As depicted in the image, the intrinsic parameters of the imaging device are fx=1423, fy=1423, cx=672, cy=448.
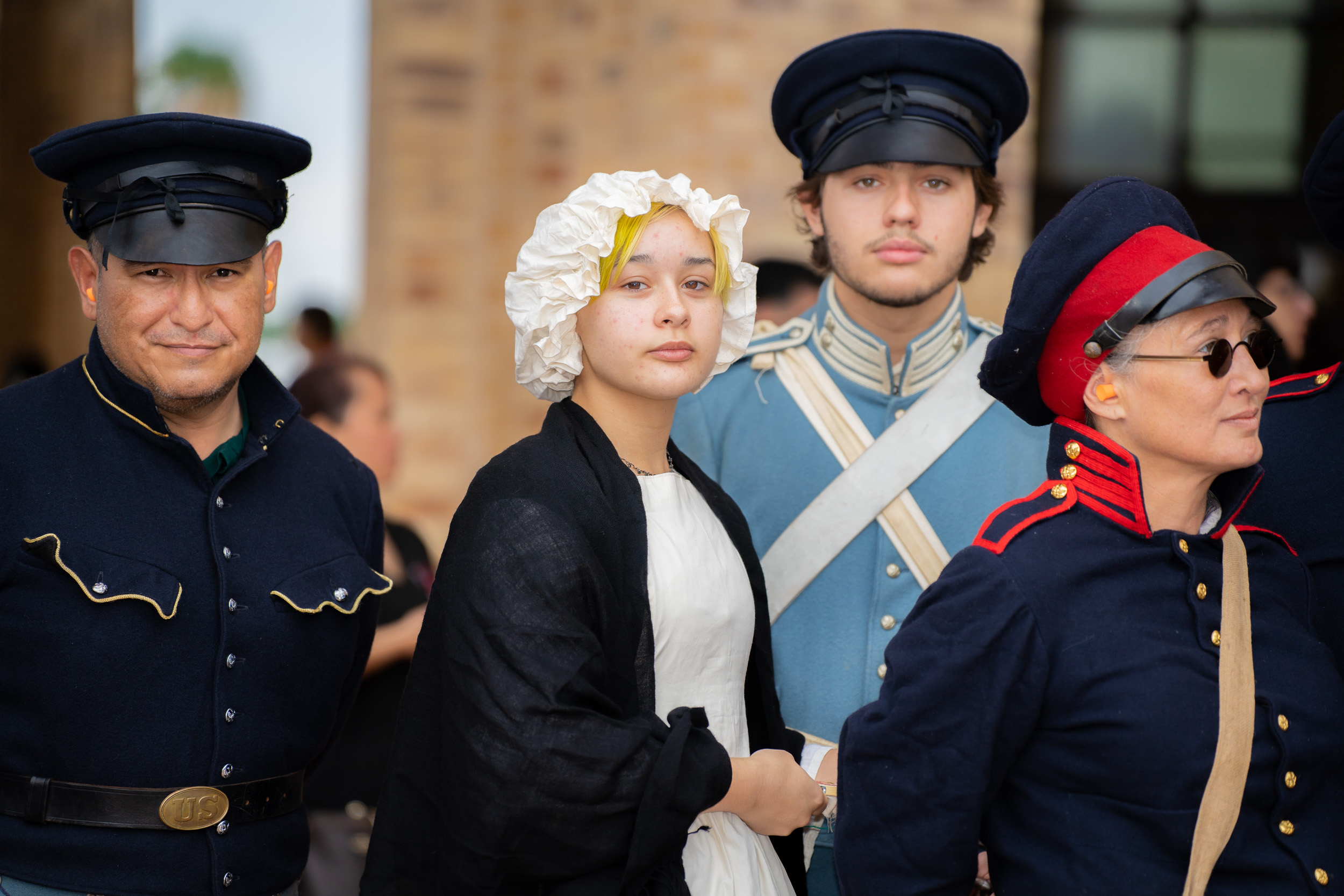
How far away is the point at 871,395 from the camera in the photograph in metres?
3.05

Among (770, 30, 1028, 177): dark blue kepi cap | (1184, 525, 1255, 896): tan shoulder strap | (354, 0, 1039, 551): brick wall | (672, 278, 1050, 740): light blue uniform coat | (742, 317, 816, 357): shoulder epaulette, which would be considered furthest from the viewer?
(354, 0, 1039, 551): brick wall

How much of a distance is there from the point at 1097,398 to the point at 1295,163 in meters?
5.28

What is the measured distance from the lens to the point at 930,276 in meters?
3.02

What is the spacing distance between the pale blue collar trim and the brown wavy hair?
133 millimetres

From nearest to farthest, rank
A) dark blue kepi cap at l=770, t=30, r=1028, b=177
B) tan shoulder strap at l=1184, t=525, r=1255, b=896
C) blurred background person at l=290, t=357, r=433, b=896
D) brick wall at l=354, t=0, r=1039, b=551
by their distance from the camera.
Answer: tan shoulder strap at l=1184, t=525, r=1255, b=896
dark blue kepi cap at l=770, t=30, r=1028, b=177
blurred background person at l=290, t=357, r=433, b=896
brick wall at l=354, t=0, r=1039, b=551

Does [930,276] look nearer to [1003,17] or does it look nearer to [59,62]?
[1003,17]

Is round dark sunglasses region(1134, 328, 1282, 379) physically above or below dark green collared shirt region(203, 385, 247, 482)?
above

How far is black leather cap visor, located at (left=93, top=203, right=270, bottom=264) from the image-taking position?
8.27 ft

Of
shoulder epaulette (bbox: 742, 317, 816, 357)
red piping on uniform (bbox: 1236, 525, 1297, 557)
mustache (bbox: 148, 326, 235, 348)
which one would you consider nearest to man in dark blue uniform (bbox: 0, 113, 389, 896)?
mustache (bbox: 148, 326, 235, 348)

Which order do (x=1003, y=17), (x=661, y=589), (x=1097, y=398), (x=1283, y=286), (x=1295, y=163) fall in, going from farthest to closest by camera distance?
(x=1295, y=163) → (x=1003, y=17) → (x=1283, y=286) → (x=661, y=589) → (x=1097, y=398)

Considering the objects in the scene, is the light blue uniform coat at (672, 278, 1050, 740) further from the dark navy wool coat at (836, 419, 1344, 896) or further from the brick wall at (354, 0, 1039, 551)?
the brick wall at (354, 0, 1039, 551)

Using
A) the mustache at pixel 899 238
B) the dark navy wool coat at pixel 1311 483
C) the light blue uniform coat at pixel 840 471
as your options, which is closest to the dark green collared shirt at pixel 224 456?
the light blue uniform coat at pixel 840 471

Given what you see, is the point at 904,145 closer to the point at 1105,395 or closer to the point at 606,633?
the point at 1105,395

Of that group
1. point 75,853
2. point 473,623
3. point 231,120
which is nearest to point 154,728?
point 75,853
